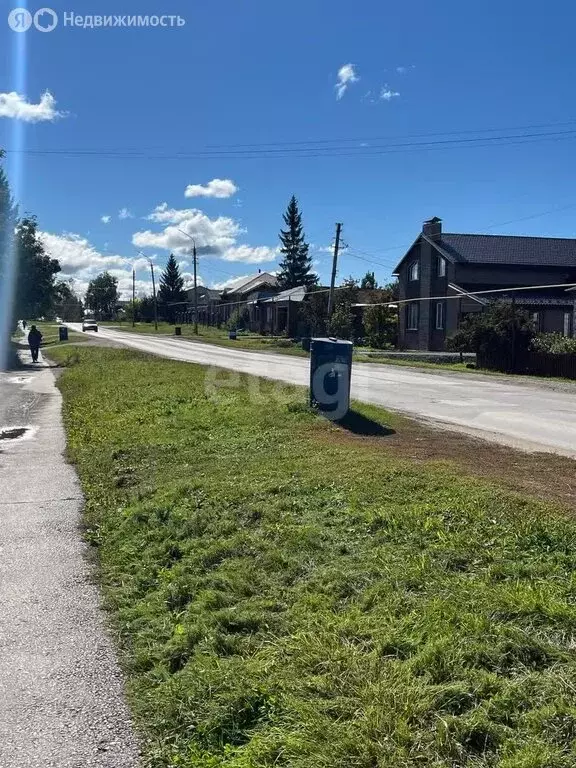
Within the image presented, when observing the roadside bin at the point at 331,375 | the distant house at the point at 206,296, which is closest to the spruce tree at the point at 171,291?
the distant house at the point at 206,296

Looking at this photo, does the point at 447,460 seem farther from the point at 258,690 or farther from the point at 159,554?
the point at 258,690

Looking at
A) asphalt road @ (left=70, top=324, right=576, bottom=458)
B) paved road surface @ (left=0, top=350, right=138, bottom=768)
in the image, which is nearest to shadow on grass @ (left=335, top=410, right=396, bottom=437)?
asphalt road @ (left=70, top=324, right=576, bottom=458)

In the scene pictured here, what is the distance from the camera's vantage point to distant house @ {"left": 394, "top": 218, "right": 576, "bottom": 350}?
4238 centimetres

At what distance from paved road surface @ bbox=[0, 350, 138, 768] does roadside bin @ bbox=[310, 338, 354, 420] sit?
465cm

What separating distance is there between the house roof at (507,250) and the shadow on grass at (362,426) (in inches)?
1309

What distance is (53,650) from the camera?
4.14 m

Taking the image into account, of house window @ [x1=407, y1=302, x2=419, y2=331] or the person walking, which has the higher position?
house window @ [x1=407, y1=302, x2=419, y2=331]

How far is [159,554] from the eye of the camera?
5.59 meters

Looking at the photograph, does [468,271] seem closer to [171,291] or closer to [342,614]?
[342,614]

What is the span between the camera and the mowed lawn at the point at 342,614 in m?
2.83

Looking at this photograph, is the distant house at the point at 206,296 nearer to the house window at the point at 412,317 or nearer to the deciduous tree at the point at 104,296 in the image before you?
the deciduous tree at the point at 104,296

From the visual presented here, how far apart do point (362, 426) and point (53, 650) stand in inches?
276

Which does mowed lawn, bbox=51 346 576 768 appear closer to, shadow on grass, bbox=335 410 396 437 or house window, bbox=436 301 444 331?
shadow on grass, bbox=335 410 396 437

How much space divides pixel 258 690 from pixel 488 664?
1063 mm
